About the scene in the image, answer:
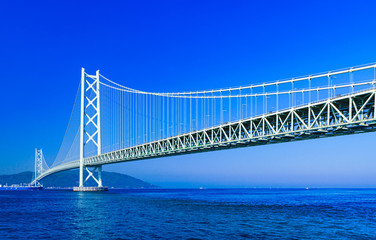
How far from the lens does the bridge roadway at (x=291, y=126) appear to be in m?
28.2

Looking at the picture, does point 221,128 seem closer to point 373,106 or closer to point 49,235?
point 373,106

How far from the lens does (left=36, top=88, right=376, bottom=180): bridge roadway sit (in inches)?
1110

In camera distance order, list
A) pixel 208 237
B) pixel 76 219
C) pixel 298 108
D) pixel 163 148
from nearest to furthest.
→ 1. pixel 208 237
2. pixel 76 219
3. pixel 298 108
4. pixel 163 148

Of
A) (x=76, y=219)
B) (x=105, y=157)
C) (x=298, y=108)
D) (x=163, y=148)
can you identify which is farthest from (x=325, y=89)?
(x=105, y=157)

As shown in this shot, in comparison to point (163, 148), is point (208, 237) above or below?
below

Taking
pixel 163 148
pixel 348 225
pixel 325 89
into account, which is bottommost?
pixel 348 225

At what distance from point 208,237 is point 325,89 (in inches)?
665

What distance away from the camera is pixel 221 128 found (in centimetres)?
4250

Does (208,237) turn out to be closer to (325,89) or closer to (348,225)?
(348,225)

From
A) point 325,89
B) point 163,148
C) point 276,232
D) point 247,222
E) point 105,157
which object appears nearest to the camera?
point 276,232

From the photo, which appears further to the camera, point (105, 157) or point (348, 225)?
point (105, 157)

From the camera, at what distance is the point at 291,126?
33.5 meters

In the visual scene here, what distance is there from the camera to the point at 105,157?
240ft

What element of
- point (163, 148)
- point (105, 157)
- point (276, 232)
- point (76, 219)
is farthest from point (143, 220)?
point (105, 157)
